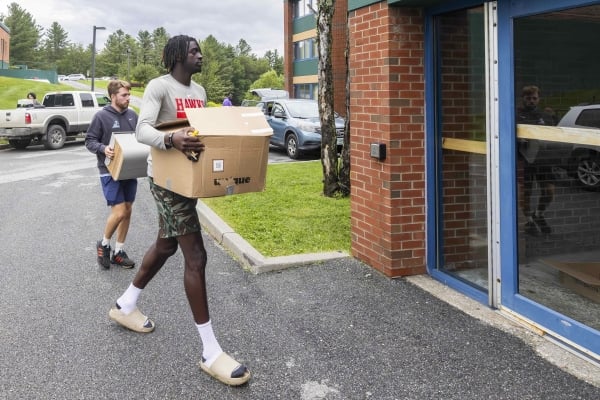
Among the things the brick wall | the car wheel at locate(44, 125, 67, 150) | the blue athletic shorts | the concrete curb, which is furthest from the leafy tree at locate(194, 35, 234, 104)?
the brick wall

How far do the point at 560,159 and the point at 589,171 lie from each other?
0.20 metres

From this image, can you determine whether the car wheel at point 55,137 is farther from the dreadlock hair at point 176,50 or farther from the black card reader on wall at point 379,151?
the dreadlock hair at point 176,50

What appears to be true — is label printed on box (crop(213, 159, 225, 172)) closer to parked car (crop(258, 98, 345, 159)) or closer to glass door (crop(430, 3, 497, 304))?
glass door (crop(430, 3, 497, 304))

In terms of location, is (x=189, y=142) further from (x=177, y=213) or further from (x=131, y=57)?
(x=131, y=57)

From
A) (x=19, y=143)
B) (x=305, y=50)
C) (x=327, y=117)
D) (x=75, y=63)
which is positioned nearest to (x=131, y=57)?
(x=75, y=63)

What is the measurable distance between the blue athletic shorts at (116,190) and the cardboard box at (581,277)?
12.6 feet

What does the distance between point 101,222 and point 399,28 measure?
5.32 metres

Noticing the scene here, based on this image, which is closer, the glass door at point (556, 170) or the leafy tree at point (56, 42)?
the glass door at point (556, 170)

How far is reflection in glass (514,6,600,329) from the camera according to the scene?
3.68 meters

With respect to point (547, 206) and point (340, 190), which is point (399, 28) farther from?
point (340, 190)

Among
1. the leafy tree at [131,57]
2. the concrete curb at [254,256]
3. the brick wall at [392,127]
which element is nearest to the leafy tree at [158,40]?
the leafy tree at [131,57]

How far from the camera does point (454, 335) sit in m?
4.02

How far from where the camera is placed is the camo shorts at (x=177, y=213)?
3.58 m

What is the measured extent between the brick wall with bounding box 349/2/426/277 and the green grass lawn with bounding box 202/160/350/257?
1107 millimetres
